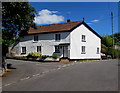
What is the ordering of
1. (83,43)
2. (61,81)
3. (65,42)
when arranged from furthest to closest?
(83,43), (65,42), (61,81)

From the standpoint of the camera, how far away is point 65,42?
2617 cm

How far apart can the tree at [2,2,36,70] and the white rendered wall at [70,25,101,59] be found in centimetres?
1373

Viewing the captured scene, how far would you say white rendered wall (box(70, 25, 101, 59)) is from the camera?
86.2 ft

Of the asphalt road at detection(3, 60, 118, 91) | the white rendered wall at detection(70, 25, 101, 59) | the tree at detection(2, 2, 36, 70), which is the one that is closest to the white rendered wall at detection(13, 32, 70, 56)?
the white rendered wall at detection(70, 25, 101, 59)

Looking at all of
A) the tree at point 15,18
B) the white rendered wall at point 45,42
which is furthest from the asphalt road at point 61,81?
the white rendered wall at point 45,42

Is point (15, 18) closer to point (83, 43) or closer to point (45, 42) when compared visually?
point (45, 42)

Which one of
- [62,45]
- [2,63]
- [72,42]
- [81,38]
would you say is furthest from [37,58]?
[2,63]

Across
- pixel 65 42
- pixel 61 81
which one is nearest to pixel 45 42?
pixel 65 42

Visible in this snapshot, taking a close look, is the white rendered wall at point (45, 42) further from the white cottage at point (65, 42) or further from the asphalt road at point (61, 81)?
the asphalt road at point (61, 81)

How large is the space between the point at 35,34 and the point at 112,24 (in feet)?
58.6

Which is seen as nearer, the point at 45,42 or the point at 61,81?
the point at 61,81

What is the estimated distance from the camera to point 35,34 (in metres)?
29.7

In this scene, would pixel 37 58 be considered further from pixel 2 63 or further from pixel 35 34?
pixel 2 63

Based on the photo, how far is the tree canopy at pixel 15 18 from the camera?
36.8ft
